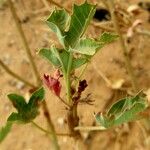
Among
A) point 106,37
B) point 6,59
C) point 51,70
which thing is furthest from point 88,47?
point 6,59

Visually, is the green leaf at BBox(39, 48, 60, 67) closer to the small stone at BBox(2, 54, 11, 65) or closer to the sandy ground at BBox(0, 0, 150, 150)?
the sandy ground at BBox(0, 0, 150, 150)

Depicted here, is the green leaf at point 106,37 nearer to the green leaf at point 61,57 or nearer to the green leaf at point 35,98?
the green leaf at point 61,57

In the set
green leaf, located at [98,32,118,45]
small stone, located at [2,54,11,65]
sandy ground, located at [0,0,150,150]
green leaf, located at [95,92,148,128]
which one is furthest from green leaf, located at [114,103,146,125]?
small stone, located at [2,54,11,65]

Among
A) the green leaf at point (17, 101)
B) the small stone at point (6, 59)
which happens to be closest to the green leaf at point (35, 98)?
the green leaf at point (17, 101)

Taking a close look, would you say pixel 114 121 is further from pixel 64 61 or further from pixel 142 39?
pixel 142 39

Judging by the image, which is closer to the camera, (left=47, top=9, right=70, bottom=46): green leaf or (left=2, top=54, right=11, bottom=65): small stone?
(left=47, top=9, right=70, bottom=46): green leaf

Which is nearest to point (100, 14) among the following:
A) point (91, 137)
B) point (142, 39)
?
point (142, 39)

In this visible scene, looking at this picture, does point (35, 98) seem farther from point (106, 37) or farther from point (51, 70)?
point (51, 70)
